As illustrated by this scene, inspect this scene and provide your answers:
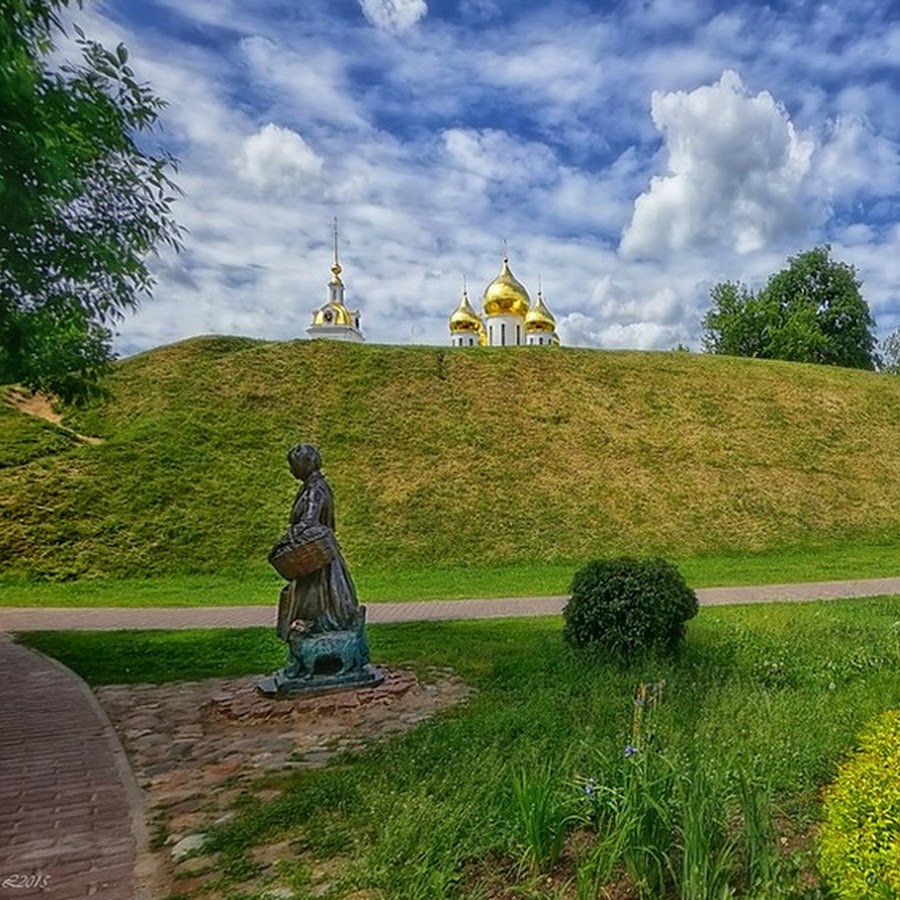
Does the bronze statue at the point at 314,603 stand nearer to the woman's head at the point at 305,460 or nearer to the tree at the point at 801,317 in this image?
the woman's head at the point at 305,460

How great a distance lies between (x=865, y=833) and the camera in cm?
252

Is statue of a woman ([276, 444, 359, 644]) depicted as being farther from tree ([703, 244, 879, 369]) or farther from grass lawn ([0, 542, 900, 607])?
tree ([703, 244, 879, 369])

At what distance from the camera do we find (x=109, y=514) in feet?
58.1

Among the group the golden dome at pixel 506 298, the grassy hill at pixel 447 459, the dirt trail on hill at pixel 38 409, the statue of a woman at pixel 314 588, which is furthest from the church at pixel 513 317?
the statue of a woman at pixel 314 588

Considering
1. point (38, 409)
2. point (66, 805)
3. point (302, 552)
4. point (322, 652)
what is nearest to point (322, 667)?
point (322, 652)

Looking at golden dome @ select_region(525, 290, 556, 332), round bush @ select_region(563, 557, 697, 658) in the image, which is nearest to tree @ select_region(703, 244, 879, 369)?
golden dome @ select_region(525, 290, 556, 332)

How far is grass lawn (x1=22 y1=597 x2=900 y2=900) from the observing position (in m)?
3.24

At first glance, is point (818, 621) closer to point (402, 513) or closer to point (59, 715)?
point (59, 715)

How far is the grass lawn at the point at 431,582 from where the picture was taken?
45.7ft

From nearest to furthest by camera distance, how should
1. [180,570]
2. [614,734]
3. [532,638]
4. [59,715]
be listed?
[614,734] → [59,715] → [532,638] → [180,570]

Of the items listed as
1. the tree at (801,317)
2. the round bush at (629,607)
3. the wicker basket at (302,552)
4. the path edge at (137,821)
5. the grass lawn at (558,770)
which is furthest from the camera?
the tree at (801,317)

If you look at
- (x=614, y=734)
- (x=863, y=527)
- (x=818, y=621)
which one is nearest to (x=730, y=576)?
(x=818, y=621)

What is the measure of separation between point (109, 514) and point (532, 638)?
12655mm

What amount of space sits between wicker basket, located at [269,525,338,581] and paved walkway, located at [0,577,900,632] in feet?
15.7
